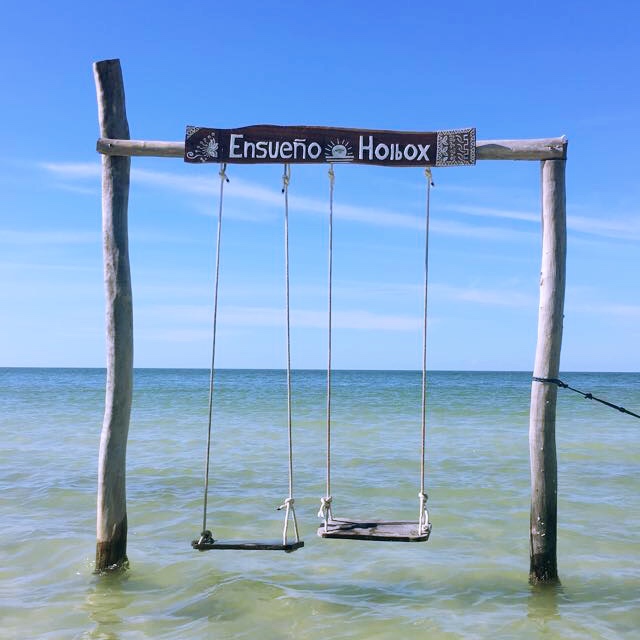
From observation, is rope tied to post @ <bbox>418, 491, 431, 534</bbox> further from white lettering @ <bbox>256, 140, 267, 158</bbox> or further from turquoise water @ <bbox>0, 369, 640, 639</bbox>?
white lettering @ <bbox>256, 140, 267, 158</bbox>

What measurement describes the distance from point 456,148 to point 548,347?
1554 millimetres

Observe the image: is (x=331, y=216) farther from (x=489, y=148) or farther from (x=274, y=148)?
(x=489, y=148)

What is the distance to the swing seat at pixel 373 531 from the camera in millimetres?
4664

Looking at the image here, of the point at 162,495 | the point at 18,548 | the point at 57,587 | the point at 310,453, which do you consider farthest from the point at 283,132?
the point at 310,453

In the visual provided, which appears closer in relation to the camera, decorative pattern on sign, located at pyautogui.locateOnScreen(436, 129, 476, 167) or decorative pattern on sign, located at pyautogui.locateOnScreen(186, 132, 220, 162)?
decorative pattern on sign, located at pyautogui.locateOnScreen(436, 129, 476, 167)

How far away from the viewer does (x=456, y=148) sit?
5.17 metres

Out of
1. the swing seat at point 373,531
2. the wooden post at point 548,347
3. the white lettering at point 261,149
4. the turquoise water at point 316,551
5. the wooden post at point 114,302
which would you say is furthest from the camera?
the wooden post at point 114,302

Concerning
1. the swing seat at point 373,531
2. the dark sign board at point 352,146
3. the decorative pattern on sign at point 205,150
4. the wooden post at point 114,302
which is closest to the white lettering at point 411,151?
the dark sign board at point 352,146

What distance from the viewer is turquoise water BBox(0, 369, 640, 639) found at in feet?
16.5

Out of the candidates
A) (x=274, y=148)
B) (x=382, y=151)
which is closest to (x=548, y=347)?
(x=382, y=151)

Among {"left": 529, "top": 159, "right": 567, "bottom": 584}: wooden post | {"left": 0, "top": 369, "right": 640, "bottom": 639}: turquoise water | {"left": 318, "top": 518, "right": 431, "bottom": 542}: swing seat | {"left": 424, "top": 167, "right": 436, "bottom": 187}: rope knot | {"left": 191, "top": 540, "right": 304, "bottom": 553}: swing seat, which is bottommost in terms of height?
{"left": 0, "top": 369, "right": 640, "bottom": 639}: turquoise water

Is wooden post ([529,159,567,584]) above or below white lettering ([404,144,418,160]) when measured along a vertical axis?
below

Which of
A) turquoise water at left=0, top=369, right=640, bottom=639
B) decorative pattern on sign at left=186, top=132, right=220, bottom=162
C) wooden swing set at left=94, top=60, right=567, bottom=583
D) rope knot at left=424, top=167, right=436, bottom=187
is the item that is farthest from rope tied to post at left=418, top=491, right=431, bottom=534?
decorative pattern on sign at left=186, top=132, right=220, bottom=162

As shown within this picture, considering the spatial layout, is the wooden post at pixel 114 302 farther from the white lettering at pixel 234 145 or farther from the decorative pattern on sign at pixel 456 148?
the decorative pattern on sign at pixel 456 148
